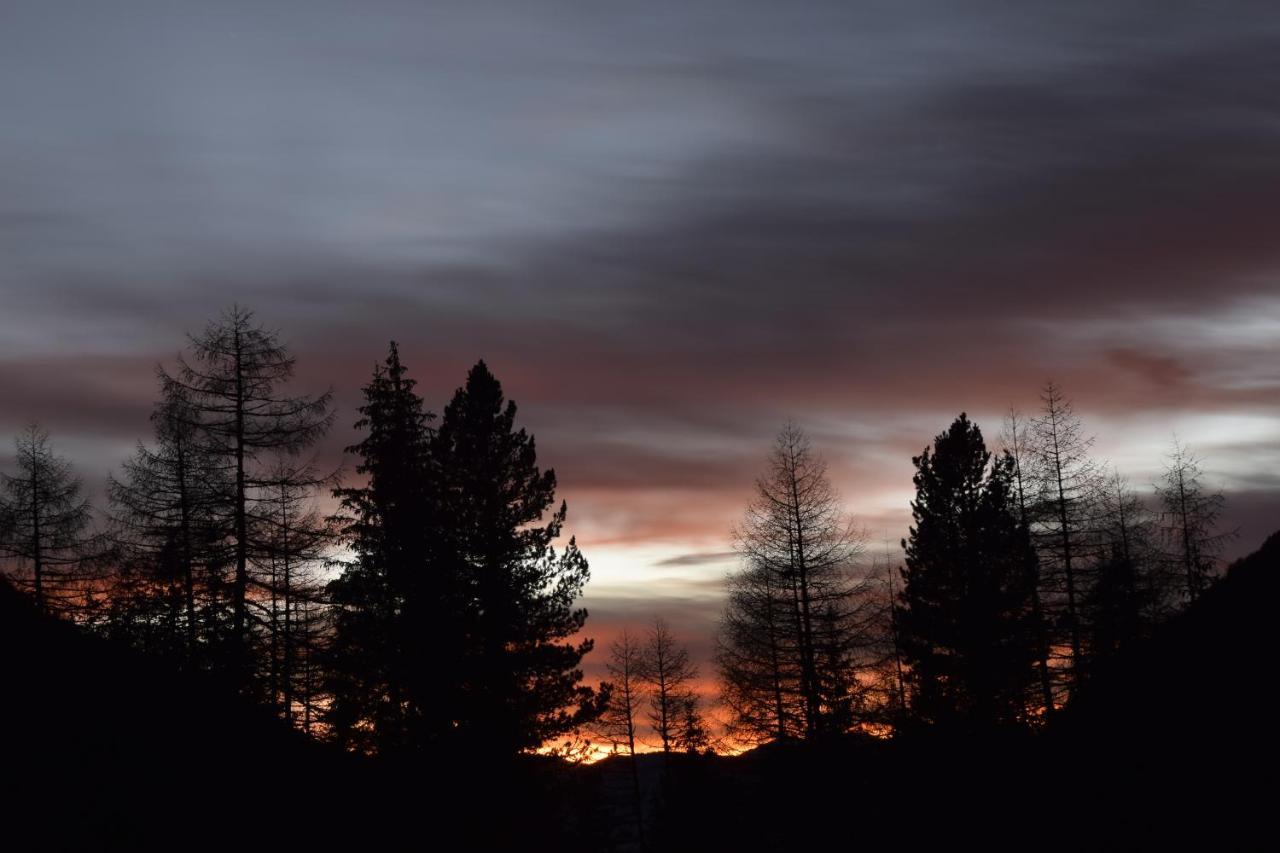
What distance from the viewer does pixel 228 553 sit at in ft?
107

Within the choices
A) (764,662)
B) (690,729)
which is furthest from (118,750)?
(690,729)

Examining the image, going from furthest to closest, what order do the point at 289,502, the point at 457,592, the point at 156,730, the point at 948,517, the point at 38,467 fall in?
the point at 948,517, the point at 38,467, the point at 457,592, the point at 289,502, the point at 156,730

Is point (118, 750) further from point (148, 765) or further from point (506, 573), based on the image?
point (506, 573)

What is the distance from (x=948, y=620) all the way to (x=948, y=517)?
406 centimetres

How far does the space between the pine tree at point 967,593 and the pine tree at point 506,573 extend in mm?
12782

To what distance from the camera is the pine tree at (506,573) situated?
37781 mm

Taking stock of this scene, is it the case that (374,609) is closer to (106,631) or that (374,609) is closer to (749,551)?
(106,631)

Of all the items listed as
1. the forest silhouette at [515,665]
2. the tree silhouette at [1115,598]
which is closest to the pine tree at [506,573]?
the forest silhouette at [515,665]

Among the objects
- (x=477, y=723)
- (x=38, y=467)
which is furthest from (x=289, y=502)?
(x=38, y=467)

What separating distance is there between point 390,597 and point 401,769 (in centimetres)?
688

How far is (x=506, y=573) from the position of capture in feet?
127

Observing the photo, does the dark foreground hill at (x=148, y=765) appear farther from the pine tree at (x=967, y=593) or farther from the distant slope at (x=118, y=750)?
the pine tree at (x=967, y=593)

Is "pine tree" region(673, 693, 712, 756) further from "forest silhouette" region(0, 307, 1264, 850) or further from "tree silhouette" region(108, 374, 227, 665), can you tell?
"tree silhouette" region(108, 374, 227, 665)

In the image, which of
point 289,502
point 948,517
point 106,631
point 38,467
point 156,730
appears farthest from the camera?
point 948,517
